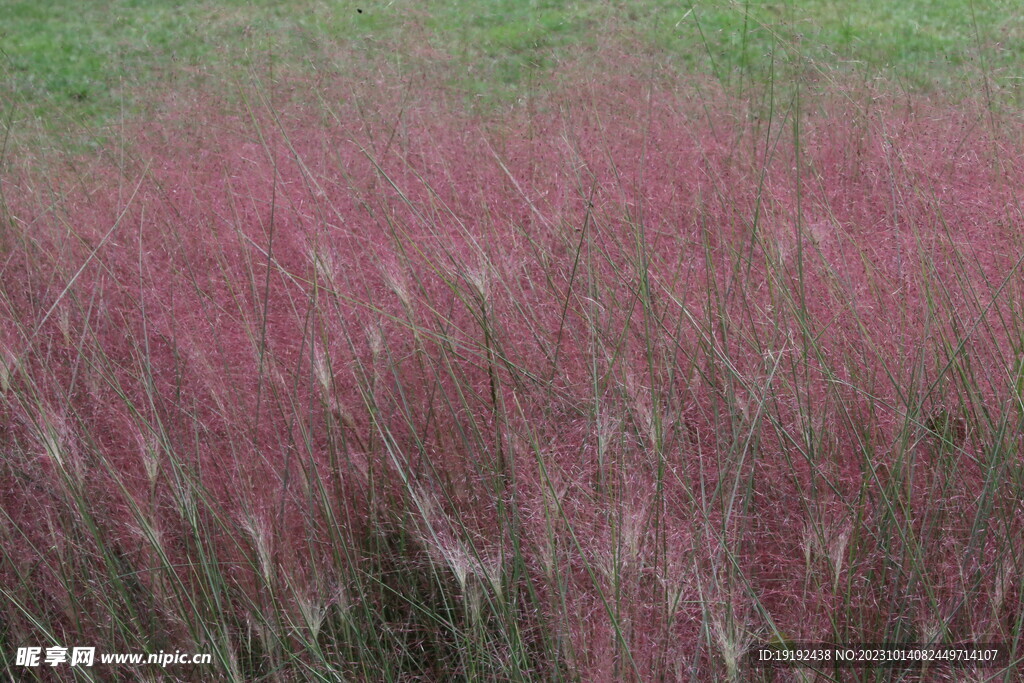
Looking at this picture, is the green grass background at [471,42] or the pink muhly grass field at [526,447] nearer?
the pink muhly grass field at [526,447]

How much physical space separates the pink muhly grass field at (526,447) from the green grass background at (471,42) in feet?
3.88

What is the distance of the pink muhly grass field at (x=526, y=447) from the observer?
1.19 meters

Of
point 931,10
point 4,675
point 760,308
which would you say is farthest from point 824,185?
point 931,10

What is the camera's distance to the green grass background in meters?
3.32

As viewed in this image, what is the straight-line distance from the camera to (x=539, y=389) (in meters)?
1.49

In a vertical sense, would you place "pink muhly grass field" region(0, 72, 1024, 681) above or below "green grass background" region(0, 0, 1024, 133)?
below

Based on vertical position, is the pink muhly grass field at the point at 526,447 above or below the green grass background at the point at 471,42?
below

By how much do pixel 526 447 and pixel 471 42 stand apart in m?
3.15

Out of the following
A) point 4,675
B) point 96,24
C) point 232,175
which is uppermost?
point 96,24

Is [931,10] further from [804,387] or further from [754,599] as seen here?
[754,599]

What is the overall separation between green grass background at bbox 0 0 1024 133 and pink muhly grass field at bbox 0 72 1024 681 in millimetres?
1183

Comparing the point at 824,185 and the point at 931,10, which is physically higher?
the point at 931,10

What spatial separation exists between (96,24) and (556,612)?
5098 millimetres

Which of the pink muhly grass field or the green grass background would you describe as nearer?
the pink muhly grass field
